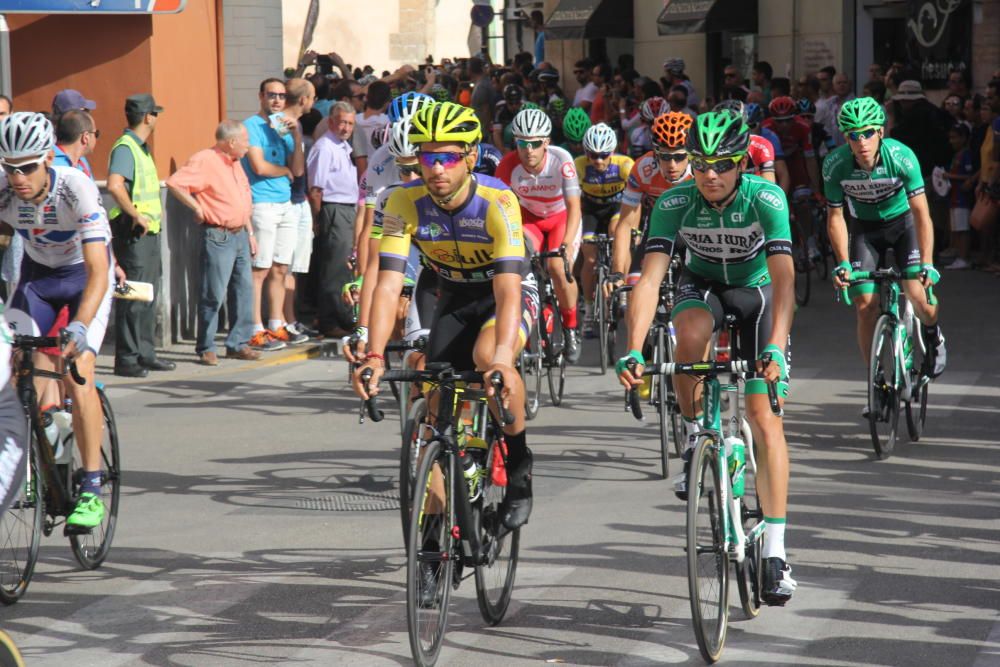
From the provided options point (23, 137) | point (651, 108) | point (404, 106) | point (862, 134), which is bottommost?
point (23, 137)

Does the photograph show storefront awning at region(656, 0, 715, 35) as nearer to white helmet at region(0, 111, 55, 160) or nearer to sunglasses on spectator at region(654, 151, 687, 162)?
sunglasses on spectator at region(654, 151, 687, 162)

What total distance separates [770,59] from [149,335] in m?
20.6

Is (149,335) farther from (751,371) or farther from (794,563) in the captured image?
(751,371)

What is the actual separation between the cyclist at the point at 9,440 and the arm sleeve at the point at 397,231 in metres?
2.23


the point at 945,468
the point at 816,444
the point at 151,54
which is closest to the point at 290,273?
the point at 151,54

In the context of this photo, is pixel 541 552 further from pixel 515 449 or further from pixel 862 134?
pixel 862 134

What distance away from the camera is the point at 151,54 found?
16125 millimetres

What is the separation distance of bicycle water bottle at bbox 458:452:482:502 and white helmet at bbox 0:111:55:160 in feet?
8.58

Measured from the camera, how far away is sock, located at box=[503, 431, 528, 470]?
6699 mm

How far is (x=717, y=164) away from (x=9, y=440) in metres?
3.26

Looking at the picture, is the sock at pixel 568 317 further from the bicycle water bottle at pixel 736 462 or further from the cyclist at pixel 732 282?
the bicycle water bottle at pixel 736 462

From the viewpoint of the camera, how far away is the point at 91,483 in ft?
24.9

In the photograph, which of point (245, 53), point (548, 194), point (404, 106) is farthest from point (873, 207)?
point (245, 53)

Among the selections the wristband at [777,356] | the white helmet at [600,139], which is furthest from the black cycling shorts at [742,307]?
the white helmet at [600,139]
